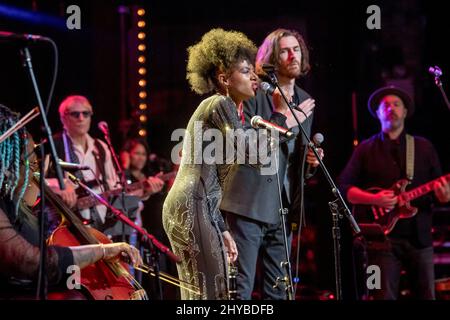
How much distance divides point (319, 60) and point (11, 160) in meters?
5.34

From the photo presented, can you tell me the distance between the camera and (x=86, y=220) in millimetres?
7309

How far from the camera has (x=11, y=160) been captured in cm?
372

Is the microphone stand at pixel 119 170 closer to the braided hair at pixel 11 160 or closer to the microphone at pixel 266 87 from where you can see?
the microphone at pixel 266 87

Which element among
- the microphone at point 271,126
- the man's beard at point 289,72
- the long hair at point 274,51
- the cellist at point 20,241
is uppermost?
the long hair at point 274,51

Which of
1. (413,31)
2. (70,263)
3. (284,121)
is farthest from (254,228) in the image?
(413,31)

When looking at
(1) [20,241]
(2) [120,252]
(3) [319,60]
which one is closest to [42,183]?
(1) [20,241]

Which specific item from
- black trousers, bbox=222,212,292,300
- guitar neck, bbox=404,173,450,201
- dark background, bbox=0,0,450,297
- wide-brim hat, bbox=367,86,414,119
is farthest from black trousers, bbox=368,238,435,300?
black trousers, bbox=222,212,292,300

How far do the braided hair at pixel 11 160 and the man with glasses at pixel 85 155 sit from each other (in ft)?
12.5

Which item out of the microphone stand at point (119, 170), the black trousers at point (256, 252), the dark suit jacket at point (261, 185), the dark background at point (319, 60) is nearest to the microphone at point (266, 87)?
the dark suit jacket at point (261, 185)

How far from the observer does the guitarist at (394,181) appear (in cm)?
683

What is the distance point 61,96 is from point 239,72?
4.88m

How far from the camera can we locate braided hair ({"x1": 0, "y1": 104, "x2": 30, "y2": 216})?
12.1 ft

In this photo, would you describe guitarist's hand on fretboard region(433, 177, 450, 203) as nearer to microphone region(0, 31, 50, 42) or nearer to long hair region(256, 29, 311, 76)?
long hair region(256, 29, 311, 76)

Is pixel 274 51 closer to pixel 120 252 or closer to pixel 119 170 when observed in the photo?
pixel 120 252
